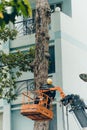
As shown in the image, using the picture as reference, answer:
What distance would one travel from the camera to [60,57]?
13406 millimetres

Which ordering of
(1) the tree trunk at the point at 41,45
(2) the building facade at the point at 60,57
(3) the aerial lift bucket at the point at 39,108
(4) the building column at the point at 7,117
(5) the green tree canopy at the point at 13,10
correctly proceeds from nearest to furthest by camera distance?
(5) the green tree canopy at the point at 13,10
(3) the aerial lift bucket at the point at 39,108
(1) the tree trunk at the point at 41,45
(2) the building facade at the point at 60,57
(4) the building column at the point at 7,117

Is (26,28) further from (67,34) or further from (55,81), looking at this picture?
(55,81)

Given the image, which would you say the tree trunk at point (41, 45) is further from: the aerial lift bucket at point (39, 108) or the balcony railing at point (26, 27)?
the balcony railing at point (26, 27)

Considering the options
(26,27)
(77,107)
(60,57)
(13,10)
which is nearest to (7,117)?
(60,57)

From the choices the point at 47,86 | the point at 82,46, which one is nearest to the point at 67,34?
the point at 82,46

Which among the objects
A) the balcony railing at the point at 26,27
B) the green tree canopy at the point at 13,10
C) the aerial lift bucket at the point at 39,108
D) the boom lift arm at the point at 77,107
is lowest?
the green tree canopy at the point at 13,10

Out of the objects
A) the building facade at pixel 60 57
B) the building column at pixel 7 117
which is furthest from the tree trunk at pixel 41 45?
the building column at pixel 7 117

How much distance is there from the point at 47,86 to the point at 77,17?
9.12 meters

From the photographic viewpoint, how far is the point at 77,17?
14547mm

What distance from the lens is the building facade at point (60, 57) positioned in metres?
13.2

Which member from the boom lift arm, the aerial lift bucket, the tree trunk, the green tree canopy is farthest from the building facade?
the green tree canopy

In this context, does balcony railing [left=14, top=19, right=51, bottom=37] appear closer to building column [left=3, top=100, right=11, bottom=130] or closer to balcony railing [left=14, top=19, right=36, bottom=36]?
balcony railing [left=14, top=19, right=36, bottom=36]

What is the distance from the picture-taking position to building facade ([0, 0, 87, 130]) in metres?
13.2

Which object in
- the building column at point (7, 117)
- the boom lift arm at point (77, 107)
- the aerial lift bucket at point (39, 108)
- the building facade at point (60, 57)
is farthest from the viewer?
the building column at point (7, 117)
